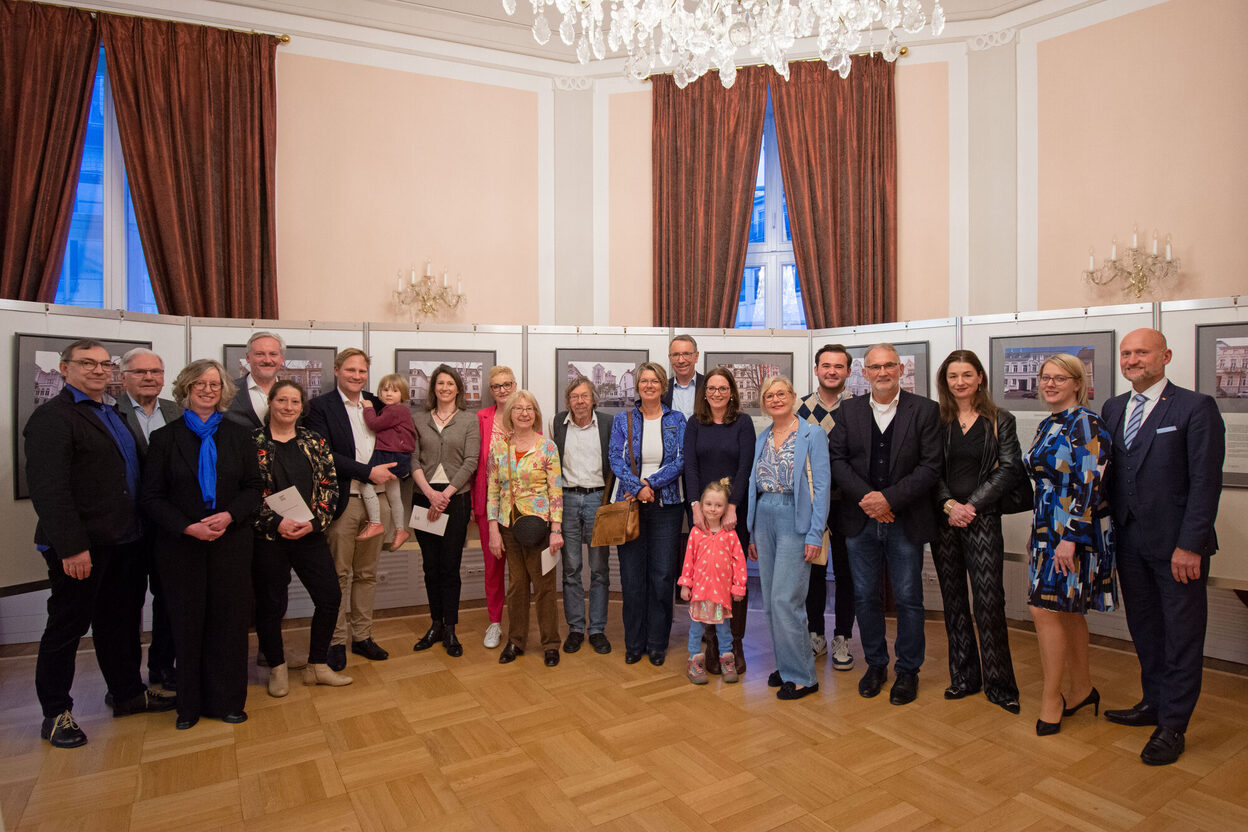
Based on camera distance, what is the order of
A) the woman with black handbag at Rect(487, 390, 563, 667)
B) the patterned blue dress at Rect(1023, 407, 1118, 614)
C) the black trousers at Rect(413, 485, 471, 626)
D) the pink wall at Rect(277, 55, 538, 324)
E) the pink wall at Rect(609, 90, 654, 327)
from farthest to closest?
the pink wall at Rect(609, 90, 654, 327) → the pink wall at Rect(277, 55, 538, 324) → the black trousers at Rect(413, 485, 471, 626) → the woman with black handbag at Rect(487, 390, 563, 667) → the patterned blue dress at Rect(1023, 407, 1118, 614)

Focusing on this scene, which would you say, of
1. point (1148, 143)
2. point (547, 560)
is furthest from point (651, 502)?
point (1148, 143)

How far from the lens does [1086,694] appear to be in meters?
3.35

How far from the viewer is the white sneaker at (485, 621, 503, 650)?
434cm

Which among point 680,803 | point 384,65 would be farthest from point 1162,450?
point 384,65

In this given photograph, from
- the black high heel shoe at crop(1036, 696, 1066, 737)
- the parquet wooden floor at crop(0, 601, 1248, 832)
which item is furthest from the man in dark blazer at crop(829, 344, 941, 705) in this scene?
the black high heel shoe at crop(1036, 696, 1066, 737)

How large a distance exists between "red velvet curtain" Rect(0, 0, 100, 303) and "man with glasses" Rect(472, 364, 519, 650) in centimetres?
341

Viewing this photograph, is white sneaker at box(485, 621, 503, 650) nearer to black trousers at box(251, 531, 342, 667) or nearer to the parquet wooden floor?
the parquet wooden floor

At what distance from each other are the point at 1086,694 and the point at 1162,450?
4.03 feet

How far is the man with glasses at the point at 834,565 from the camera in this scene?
3.91 m

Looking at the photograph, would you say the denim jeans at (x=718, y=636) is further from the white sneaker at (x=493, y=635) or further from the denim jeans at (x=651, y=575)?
the white sneaker at (x=493, y=635)

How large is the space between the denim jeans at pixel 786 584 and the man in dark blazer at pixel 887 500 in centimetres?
31

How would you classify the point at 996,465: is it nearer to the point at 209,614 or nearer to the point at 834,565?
the point at 834,565

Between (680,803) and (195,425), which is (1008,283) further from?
(195,425)

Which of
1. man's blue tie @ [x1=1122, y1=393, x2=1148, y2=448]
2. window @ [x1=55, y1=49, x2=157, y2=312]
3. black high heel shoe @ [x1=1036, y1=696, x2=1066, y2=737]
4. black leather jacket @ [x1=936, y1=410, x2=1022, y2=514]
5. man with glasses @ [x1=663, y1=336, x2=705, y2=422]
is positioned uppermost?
window @ [x1=55, y1=49, x2=157, y2=312]
